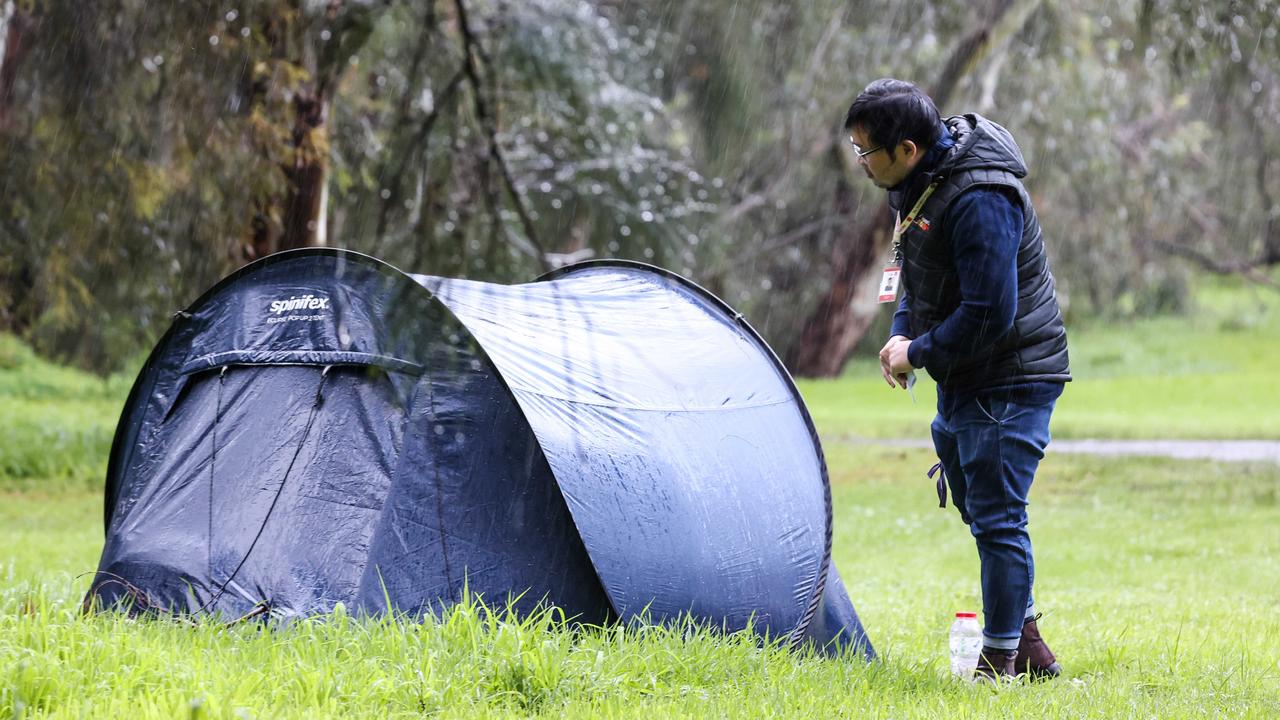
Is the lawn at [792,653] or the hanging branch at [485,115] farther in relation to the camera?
the hanging branch at [485,115]

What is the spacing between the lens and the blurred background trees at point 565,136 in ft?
31.0

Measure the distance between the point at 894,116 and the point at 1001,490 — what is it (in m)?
1.15

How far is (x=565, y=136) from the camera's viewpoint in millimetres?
15578

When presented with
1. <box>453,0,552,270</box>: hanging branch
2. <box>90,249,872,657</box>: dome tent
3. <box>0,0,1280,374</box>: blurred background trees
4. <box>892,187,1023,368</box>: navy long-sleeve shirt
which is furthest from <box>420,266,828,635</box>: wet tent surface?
<box>453,0,552,270</box>: hanging branch

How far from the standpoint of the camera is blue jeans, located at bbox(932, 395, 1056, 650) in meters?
4.04

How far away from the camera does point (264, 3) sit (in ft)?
30.2

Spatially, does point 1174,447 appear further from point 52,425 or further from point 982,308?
point 52,425

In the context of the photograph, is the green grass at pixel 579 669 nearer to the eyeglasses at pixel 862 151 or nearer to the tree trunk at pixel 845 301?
the eyeglasses at pixel 862 151

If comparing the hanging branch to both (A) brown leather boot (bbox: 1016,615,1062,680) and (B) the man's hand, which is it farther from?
(A) brown leather boot (bbox: 1016,615,1062,680)

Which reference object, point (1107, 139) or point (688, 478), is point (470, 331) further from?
point (1107, 139)

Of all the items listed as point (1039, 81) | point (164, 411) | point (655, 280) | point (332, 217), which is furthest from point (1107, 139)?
point (164, 411)

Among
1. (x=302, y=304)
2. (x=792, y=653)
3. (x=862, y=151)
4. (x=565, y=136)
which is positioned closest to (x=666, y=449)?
(x=792, y=653)

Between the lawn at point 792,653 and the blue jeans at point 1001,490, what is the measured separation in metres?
0.25

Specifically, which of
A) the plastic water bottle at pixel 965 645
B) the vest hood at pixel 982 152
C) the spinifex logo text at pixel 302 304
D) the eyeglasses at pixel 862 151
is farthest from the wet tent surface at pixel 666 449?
the vest hood at pixel 982 152
